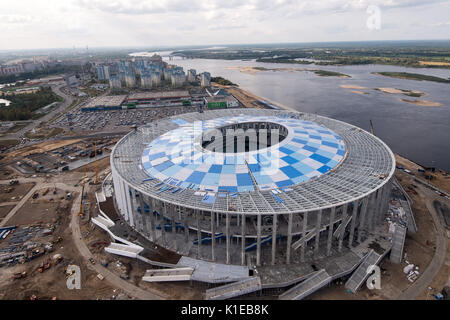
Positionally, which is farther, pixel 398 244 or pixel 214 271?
pixel 398 244

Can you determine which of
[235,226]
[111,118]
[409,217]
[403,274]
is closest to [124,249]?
[235,226]

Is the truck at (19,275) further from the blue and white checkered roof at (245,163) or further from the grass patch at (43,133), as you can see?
the grass patch at (43,133)

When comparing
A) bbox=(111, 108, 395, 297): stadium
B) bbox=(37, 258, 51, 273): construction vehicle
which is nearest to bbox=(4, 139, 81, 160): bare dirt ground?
bbox=(111, 108, 395, 297): stadium

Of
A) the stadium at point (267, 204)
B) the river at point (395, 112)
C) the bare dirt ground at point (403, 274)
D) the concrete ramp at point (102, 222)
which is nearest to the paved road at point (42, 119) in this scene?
the concrete ramp at point (102, 222)

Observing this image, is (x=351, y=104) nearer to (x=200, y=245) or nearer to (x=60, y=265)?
(x=200, y=245)

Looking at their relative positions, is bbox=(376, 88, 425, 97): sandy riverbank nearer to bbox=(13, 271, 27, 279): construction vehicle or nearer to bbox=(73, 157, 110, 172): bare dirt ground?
bbox=(73, 157, 110, 172): bare dirt ground

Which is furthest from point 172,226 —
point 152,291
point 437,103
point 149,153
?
point 437,103

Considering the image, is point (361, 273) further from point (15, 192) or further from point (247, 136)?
point (15, 192)
